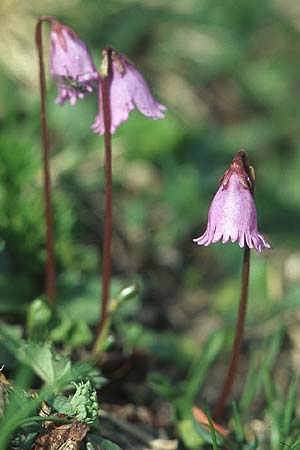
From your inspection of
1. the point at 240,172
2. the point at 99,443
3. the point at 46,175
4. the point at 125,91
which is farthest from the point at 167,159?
the point at 99,443

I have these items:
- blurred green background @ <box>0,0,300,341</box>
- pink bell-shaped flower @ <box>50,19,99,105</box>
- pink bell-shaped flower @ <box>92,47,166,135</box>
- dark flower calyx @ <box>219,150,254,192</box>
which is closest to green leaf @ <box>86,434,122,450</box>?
dark flower calyx @ <box>219,150,254,192</box>

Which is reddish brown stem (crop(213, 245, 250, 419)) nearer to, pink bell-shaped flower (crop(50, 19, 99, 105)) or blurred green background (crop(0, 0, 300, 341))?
blurred green background (crop(0, 0, 300, 341))

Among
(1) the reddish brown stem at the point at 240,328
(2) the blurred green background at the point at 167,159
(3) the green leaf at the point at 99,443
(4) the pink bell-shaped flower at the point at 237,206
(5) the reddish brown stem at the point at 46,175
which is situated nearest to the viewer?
(3) the green leaf at the point at 99,443

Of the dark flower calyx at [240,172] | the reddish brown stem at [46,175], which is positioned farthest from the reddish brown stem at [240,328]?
the reddish brown stem at [46,175]

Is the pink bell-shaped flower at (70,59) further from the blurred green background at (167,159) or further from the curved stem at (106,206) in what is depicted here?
the blurred green background at (167,159)

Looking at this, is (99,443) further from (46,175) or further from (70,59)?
(70,59)

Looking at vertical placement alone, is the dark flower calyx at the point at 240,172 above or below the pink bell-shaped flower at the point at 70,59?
below
